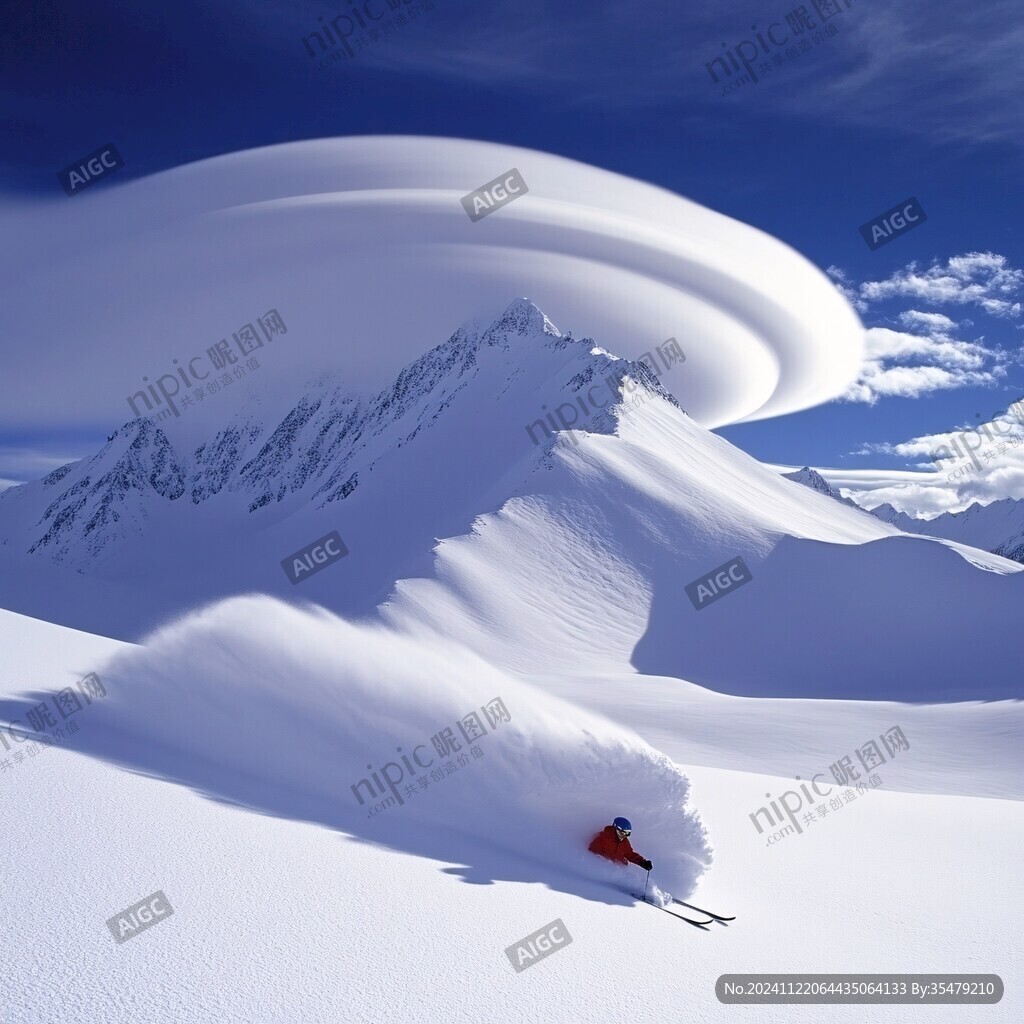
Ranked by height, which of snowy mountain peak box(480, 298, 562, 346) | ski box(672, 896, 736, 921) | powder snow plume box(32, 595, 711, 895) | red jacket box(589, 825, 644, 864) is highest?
snowy mountain peak box(480, 298, 562, 346)

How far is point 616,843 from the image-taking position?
7.23m

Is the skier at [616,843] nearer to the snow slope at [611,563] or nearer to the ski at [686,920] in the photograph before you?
the ski at [686,920]

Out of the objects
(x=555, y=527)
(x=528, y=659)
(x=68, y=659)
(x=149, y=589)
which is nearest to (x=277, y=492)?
(x=149, y=589)

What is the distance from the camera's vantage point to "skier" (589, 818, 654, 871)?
7145mm

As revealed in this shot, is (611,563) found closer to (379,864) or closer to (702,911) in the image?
(702,911)

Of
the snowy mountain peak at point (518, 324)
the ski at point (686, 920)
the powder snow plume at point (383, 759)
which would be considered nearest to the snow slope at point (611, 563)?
the snowy mountain peak at point (518, 324)

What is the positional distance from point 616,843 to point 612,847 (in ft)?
0.17

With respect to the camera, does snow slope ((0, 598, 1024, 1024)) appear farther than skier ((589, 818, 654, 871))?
No

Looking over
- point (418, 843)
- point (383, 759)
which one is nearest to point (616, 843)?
point (418, 843)

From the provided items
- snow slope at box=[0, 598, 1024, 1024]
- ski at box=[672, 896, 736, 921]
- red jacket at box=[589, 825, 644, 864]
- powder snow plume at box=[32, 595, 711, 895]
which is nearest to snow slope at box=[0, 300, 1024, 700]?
snow slope at box=[0, 598, 1024, 1024]

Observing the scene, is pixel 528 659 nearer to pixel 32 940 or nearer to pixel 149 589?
pixel 32 940

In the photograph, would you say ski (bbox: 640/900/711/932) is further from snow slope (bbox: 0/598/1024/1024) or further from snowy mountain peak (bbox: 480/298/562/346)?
snowy mountain peak (bbox: 480/298/562/346)

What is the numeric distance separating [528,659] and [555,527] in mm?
15005

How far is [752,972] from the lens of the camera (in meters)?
5.43
